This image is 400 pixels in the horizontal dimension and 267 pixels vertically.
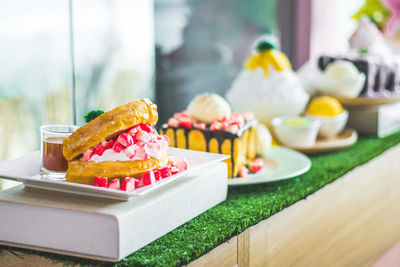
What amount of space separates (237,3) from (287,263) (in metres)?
2.12

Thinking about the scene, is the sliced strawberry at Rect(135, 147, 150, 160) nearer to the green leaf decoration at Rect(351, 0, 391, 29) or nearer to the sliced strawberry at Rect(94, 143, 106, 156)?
the sliced strawberry at Rect(94, 143, 106, 156)

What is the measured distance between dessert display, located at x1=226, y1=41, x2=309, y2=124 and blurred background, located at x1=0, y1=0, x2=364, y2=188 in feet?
2.10

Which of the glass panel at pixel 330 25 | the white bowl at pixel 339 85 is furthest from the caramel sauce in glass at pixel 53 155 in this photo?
the glass panel at pixel 330 25

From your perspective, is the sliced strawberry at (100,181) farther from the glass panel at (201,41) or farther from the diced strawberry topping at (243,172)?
the glass panel at (201,41)

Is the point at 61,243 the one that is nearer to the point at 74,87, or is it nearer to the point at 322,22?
the point at 74,87

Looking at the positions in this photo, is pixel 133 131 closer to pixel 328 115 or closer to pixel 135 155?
pixel 135 155

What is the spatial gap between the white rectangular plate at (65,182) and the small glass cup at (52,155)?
0.02 metres

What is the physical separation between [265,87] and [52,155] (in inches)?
33.4

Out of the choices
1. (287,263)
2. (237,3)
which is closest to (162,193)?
(287,263)

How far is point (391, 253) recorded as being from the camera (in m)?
1.79

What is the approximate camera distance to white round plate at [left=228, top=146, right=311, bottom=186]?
116cm

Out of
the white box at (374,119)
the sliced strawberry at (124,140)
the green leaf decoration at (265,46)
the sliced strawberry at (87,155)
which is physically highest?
the green leaf decoration at (265,46)

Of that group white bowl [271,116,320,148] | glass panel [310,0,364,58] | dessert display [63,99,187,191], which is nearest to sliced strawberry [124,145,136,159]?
dessert display [63,99,187,191]

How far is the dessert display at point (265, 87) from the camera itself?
1.57 metres
